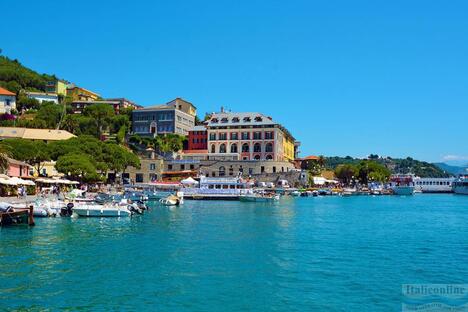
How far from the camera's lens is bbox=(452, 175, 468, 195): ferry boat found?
143 meters

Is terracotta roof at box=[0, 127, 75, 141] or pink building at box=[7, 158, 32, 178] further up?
terracotta roof at box=[0, 127, 75, 141]

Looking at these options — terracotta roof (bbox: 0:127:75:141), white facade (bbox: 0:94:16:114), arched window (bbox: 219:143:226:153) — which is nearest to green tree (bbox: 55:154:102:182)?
terracotta roof (bbox: 0:127:75:141)

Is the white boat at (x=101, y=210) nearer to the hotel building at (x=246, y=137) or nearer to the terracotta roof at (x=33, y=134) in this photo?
the terracotta roof at (x=33, y=134)

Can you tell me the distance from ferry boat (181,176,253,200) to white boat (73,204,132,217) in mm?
34649

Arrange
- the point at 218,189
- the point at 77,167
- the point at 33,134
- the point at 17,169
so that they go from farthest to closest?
the point at 33,134 < the point at 218,189 < the point at 77,167 < the point at 17,169

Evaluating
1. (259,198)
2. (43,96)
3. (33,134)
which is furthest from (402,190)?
(43,96)

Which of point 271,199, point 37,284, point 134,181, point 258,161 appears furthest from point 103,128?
point 37,284

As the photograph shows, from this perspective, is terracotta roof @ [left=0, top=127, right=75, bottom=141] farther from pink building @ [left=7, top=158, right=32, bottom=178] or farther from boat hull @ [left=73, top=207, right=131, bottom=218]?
boat hull @ [left=73, top=207, right=131, bottom=218]

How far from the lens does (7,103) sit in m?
107

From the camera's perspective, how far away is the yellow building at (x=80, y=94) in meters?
131

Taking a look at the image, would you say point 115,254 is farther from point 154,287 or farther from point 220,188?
point 220,188

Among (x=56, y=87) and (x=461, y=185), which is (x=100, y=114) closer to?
(x=56, y=87)

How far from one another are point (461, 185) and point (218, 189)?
3901 inches

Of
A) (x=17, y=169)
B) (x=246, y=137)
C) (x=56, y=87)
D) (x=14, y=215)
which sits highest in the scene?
(x=56, y=87)
